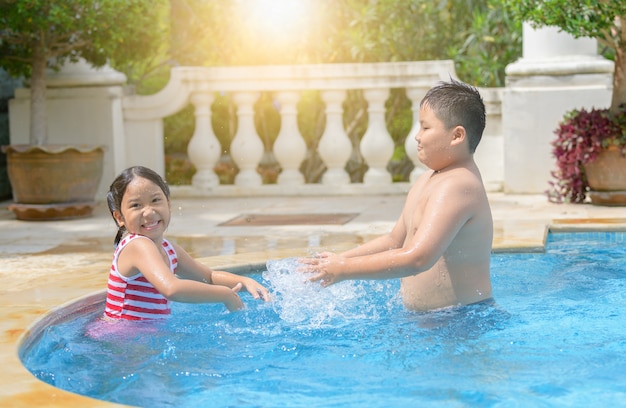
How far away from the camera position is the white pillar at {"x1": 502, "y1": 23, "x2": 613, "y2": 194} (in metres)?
9.08

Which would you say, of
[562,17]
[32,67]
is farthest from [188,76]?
[562,17]

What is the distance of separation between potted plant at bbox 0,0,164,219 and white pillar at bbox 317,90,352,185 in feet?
6.36

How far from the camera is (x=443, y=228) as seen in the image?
3.79 metres

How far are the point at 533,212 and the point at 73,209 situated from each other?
3.86 metres

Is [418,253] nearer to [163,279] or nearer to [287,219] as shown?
[163,279]

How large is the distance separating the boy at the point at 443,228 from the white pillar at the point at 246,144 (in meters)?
5.84

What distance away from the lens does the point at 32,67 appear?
904 centimetres

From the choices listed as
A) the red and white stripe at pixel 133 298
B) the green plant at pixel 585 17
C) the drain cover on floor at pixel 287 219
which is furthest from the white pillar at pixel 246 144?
the red and white stripe at pixel 133 298

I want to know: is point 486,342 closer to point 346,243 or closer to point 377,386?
point 377,386

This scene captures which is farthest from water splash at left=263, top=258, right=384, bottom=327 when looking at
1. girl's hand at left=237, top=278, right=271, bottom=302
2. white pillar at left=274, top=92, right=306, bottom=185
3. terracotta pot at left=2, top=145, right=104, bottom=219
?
white pillar at left=274, top=92, right=306, bottom=185

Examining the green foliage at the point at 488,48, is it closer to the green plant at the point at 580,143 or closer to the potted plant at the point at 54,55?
the green plant at the point at 580,143

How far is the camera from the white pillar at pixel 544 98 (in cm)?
908

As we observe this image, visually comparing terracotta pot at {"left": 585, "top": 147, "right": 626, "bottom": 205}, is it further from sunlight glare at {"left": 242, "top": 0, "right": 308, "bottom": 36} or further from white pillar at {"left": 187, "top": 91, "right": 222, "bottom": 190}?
sunlight glare at {"left": 242, "top": 0, "right": 308, "bottom": 36}

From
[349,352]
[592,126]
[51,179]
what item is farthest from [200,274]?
[592,126]
